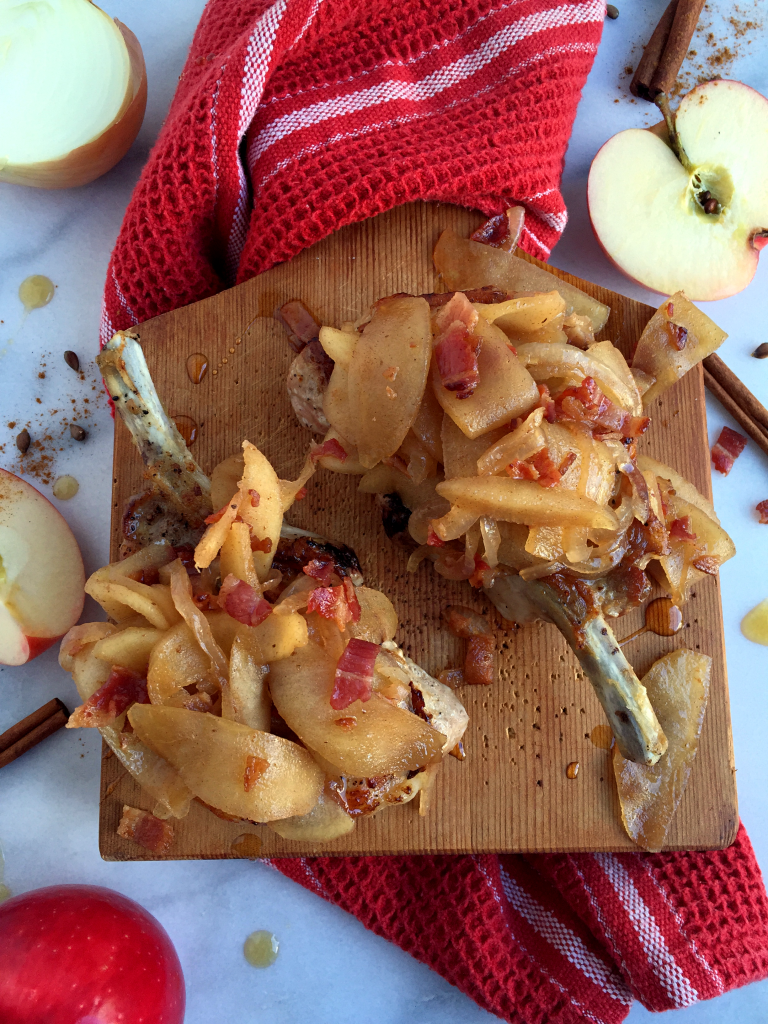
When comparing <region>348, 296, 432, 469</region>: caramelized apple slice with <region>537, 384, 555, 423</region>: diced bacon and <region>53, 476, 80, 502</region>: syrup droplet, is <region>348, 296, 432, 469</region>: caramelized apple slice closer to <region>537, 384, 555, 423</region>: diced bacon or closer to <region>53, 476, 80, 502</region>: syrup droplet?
<region>537, 384, 555, 423</region>: diced bacon

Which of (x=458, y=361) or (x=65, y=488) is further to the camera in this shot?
(x=65, y=488)

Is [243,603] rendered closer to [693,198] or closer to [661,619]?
[661,619]

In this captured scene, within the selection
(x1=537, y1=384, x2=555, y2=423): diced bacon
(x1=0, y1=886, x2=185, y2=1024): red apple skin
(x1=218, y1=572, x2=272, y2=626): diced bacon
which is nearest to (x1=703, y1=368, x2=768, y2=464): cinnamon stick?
(x1=537, y1=384, x2=555, y2=423): diced bacon

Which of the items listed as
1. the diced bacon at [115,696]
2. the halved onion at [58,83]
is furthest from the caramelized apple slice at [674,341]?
the halved onion at [58,83]

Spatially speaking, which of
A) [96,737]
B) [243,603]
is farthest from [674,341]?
[96,737]

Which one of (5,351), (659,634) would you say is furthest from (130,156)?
(659,634)

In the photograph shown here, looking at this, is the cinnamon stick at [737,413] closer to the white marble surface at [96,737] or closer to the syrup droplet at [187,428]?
the white marble surface at [96,737]
